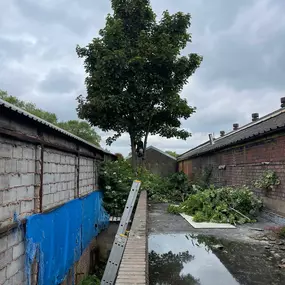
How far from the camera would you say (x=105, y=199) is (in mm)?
12500

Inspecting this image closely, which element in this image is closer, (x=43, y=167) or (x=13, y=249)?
(x=13, y=249)

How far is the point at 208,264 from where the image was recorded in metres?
4.88

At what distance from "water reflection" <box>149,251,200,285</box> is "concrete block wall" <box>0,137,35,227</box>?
205 centimetres

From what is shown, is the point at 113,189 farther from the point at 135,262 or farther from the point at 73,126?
the point at 73,126

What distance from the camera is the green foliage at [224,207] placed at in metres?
8.58

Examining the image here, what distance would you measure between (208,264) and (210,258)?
0.32 metres

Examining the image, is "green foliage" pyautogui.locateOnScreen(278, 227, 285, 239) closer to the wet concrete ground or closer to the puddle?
the wet concrete ground

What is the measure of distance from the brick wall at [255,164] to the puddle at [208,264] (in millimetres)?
3063

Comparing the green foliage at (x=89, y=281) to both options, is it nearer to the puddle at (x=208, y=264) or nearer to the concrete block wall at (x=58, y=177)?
the concrete block wall at (x=58, y=177)

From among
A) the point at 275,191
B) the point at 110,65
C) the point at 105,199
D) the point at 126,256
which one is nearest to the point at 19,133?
the point at 126,256

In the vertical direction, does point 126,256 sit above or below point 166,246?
above

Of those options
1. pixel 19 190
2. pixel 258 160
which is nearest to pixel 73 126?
pixel 258 160

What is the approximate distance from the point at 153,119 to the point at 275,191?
11554 millimetres

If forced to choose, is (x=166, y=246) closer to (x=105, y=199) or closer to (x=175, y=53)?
(x=105, y=199)
